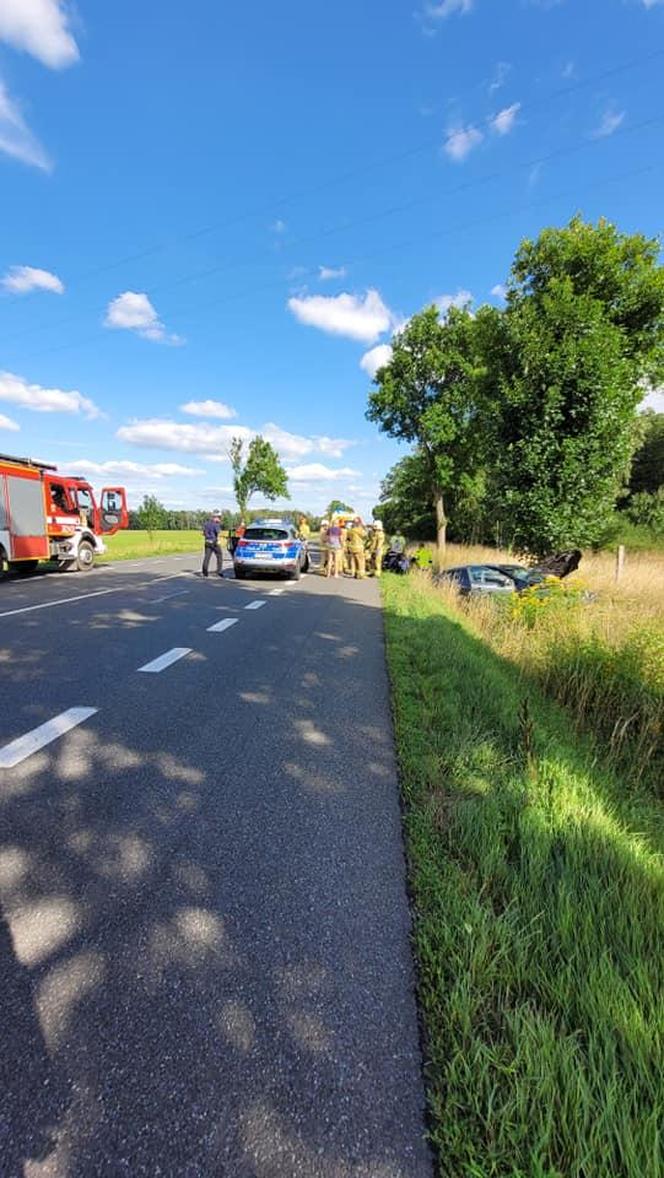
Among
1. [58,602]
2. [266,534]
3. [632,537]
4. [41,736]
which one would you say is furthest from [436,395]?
[41,736]

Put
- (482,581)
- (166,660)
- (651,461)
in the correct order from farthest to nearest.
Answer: (651,461) < (482,581) < (166,660)

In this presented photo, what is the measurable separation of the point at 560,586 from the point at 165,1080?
24.7ft

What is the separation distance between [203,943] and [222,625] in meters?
6.25

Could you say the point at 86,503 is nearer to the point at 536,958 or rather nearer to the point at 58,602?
the point at 58,602

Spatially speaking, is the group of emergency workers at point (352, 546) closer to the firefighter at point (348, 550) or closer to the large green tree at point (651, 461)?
the firefighter at point (348, 550)

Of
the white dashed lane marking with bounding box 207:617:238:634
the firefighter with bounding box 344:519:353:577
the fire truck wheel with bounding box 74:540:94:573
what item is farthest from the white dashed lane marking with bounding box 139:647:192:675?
the fire truck wheel with bounding box 74:540:94:573

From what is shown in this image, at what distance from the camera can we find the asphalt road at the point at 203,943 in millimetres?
1283

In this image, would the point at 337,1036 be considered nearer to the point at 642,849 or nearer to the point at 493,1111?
the point at 493,1111

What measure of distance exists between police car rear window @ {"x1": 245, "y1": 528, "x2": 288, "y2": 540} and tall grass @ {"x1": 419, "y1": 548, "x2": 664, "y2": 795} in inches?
306

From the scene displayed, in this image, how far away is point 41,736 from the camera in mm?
3645

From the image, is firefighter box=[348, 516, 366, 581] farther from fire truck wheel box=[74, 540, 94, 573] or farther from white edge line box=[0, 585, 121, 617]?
fire truck wheel box=[74, 540, 94, 573]

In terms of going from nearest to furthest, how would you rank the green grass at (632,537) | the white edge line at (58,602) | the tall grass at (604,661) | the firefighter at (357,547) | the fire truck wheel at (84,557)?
the tall grass at (604,661)
the white edge line at (58,602)
the firefighter at (357,547)
the fire truck wheel at (84,557)
the green grass at (632,537)

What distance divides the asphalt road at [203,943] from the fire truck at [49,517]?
1132 centimetres

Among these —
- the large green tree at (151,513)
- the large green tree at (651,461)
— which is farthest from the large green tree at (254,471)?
the large green tree at (651,461)
